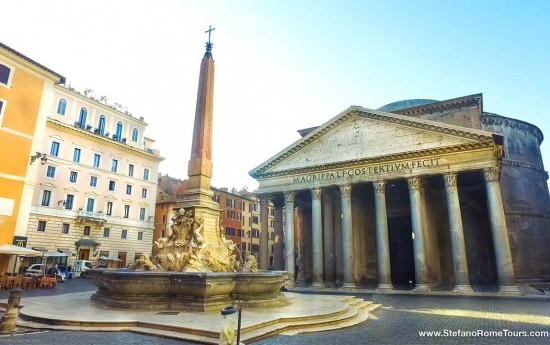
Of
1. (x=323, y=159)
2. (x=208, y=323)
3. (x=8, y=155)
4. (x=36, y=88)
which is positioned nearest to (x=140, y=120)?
(x=36, y=88)

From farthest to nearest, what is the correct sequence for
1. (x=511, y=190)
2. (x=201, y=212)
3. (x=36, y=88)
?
(x=511, y=190), (x=36, y=88), (x=201, y=212)

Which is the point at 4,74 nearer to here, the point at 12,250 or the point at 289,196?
the point at 12,250

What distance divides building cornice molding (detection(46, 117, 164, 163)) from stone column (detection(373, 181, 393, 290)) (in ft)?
75.7

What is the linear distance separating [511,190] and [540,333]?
2847cm

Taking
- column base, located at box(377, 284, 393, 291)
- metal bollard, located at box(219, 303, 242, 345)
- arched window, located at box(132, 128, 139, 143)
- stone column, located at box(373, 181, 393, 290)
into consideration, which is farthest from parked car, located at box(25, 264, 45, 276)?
metal bollard, located at box(219, 303, 242, 345)

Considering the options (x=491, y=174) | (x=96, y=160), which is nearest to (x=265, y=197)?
(x=491, y=174)

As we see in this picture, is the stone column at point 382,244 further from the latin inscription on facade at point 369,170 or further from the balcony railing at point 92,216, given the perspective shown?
the balcony railing at point 92,216

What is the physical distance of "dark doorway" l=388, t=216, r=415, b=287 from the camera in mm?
26109

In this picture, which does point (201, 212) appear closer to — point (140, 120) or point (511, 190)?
point (140, 120)

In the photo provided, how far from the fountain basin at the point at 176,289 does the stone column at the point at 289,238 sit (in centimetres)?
1395

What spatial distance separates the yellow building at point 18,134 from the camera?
18547 millimetres

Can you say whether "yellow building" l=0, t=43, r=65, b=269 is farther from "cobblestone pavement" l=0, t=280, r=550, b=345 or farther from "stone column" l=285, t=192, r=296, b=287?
"cobblestone pavement" l=0, t=280, r=550, b=345

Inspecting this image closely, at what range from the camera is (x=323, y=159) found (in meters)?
23.6

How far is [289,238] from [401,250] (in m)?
9.60
